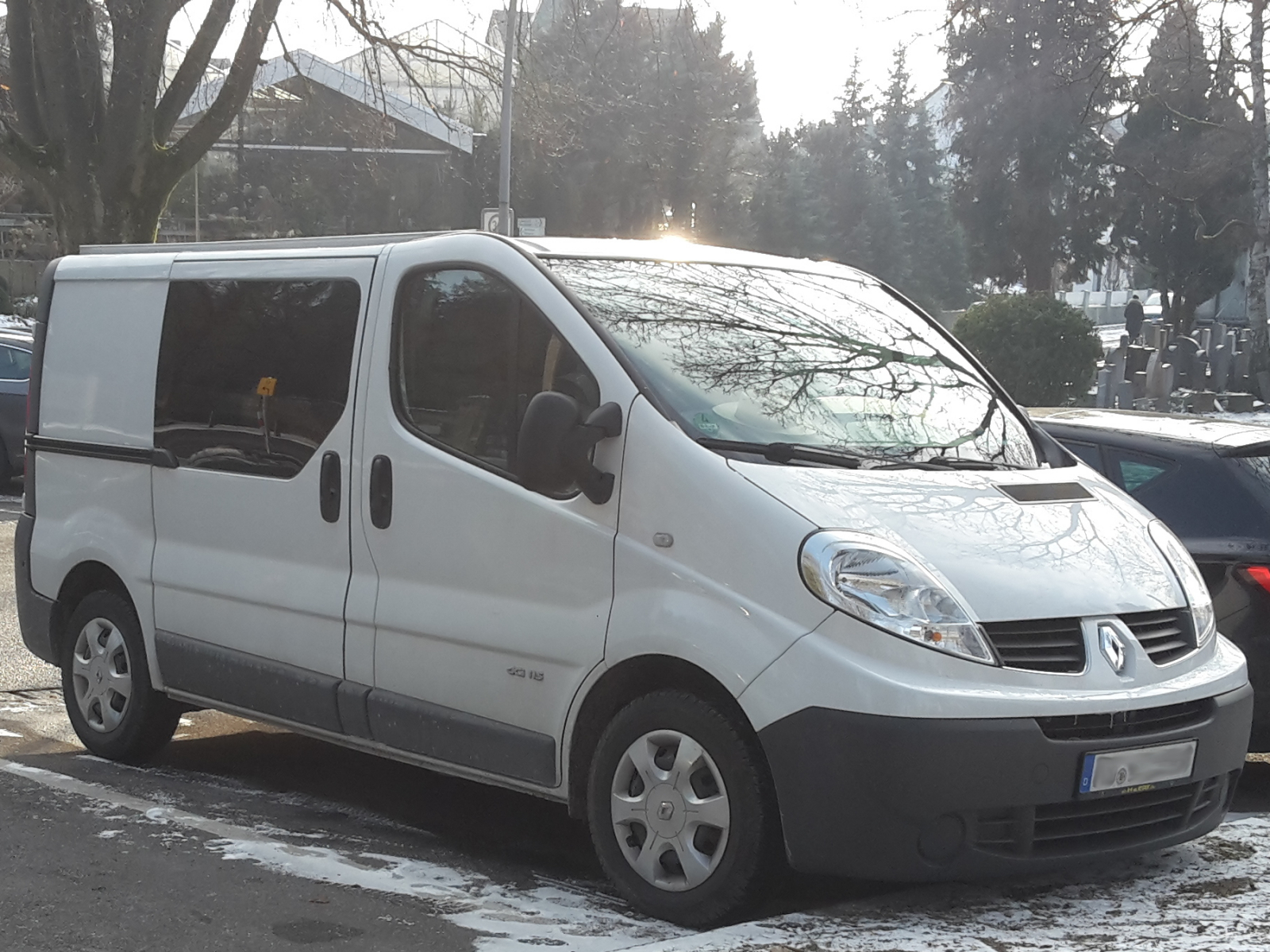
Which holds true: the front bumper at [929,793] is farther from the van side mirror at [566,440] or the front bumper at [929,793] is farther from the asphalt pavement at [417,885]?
the van side mirror at [566,440]

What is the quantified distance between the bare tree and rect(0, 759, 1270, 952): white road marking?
1595 centimetres

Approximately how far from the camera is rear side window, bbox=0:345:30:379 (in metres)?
16.3

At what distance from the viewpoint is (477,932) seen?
13.7 ft

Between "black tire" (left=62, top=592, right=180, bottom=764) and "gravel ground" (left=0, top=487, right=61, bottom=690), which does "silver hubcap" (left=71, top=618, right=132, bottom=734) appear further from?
"gravel ground" (left=0, top=487, right=61, bottom=690)

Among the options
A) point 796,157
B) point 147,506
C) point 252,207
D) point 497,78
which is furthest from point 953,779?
point 796,157

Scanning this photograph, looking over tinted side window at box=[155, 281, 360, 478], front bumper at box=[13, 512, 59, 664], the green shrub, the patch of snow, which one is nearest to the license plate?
the patch of snow

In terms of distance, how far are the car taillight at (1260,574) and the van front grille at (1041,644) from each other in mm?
1843

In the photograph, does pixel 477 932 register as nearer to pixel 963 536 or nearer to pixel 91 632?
pixel 963 536

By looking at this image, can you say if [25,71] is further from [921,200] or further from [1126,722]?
[921,200]

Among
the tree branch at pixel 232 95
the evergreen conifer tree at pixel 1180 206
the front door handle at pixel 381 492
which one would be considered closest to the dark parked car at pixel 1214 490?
the front door handle at pixel 381 492

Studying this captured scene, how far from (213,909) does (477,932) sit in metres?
0.74

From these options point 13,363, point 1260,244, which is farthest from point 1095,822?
point 1260,244

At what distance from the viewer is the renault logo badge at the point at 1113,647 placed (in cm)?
418

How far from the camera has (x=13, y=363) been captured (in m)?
16.4
